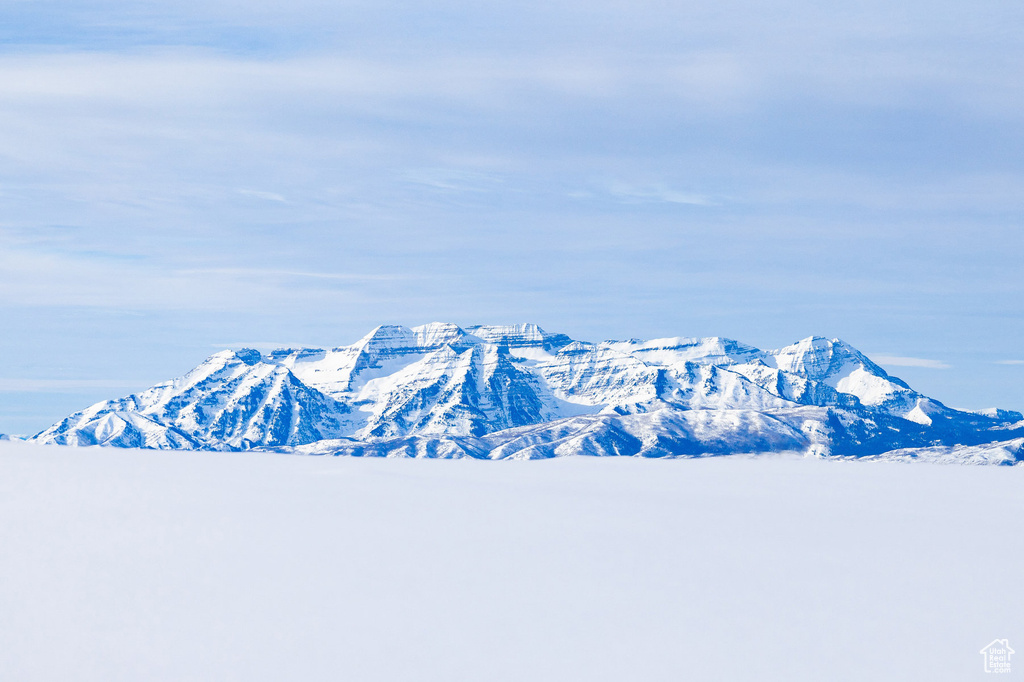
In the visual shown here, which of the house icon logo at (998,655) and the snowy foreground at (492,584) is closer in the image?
the house icon logo at (998,655)

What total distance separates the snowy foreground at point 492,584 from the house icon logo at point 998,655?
0.73 feet

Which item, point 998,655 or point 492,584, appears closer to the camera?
point 998,655

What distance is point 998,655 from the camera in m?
18.2

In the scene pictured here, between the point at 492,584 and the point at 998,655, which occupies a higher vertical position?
the point at 492,584

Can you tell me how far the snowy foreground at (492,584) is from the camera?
18.0m

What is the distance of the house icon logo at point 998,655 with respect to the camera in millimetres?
17812

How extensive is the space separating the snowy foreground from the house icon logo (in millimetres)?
224

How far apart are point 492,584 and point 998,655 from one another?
390 inches

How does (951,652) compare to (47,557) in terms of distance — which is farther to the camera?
(47,557)

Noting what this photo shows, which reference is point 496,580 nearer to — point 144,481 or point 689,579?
point 689,579

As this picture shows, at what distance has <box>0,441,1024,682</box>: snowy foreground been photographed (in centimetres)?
1802

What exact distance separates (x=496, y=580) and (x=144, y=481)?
19.3 metres

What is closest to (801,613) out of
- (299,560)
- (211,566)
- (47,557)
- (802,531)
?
(802,531)

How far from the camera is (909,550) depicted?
85.0 ft
